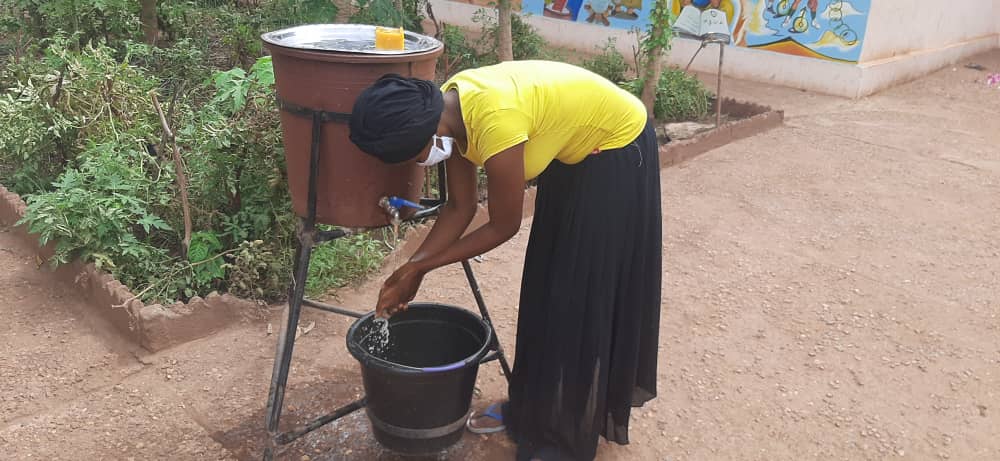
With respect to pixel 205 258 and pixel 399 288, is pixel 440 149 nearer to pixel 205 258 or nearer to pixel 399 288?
pixel 399 288

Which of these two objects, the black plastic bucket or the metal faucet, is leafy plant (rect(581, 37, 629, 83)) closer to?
the black plastic bucket

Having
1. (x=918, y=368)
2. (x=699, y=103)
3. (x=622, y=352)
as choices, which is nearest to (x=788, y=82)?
(x=699, y=103)

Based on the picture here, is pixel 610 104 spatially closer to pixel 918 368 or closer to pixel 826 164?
pixel 918 368

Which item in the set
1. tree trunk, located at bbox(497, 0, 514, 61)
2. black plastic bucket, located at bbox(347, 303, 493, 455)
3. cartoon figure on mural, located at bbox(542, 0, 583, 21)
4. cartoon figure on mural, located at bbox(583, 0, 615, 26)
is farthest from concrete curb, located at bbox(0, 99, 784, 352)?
cartoon figure on mural, located at bbox(542, 0, 583, 21)

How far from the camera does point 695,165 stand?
18.3 feet

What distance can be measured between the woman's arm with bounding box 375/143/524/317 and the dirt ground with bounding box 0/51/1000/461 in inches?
28.4

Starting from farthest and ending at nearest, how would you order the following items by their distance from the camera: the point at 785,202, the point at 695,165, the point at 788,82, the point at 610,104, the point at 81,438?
the point at 788,82 → the point at 695,165 → the point at 785,202 → the point at 81,438 → the point at 610,104

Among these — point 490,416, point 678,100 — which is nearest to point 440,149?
point 490,416

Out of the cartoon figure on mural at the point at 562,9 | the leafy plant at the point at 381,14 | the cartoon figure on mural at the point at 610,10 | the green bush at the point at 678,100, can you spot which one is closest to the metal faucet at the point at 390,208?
the leafy plant at the point at 381,14

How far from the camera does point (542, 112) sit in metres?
1.97

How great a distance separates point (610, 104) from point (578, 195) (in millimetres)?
269

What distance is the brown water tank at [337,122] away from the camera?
2006mm

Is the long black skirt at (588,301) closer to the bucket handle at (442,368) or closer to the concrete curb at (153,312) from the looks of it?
the bucket handle at (442,368)

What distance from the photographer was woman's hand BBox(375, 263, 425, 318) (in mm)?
2100
